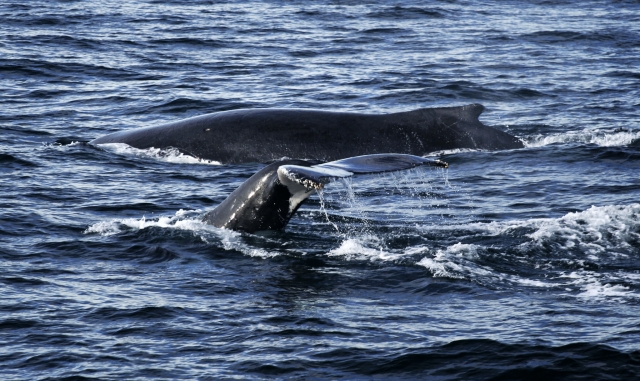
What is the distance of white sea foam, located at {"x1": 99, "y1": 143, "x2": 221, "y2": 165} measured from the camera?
49.0ft

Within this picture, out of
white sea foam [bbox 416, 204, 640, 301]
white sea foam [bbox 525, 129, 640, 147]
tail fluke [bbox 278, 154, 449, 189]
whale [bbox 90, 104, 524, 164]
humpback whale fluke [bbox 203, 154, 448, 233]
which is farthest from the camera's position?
white sea foam [bbox 525, 129, 640, 147]

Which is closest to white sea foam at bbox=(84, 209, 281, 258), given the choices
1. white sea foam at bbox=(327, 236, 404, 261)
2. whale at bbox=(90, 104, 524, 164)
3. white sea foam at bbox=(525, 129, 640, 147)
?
white sea foam at bbox=(327, 236, 404, 261)

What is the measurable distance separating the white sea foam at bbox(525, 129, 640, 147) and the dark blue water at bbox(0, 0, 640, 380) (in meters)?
0.11

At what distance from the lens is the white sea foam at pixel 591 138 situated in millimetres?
16328

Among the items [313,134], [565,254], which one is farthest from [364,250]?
[313,134]

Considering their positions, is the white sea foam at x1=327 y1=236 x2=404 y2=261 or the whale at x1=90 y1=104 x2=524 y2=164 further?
the whale at x1=90 y1=104 x2=524 y2=164

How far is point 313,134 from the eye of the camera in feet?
47.9

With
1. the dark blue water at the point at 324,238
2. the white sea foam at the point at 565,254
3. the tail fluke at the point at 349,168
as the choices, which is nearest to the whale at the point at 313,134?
the dark blue water at the point at 324,238

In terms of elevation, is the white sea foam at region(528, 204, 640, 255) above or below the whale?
below

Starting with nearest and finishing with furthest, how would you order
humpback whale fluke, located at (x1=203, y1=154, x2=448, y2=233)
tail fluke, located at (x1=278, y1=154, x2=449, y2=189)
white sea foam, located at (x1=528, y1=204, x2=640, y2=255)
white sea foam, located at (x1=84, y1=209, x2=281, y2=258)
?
tail fluke, located at (x1=278, y1=154, x2=449, y2=189) < humpback whale fluke, located at (x1=203, y1=154, x2=448, y2=233) < white sea foam, located at (x1=528, y1=204, x2=640, y2=255) < white sea foam, located at (x1=84, y1=209, x2=281, y2=258)

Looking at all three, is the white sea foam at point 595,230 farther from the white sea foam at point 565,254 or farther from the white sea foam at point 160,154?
the white sea foam at point 160,154

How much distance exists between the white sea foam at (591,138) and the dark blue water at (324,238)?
110mm

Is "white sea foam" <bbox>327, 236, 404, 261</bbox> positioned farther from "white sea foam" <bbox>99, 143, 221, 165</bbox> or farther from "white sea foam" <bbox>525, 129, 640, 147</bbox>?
"white sea foam" <bbox>525, 129, 640, 147</bbox>

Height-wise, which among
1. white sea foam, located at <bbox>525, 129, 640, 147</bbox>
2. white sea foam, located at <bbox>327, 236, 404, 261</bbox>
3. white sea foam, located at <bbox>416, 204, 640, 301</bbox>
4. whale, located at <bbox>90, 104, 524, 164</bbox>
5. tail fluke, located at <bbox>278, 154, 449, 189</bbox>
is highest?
tail fluke, located at <bbox>278, 154, 449, 189</bbox>
